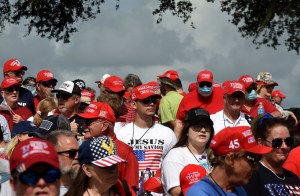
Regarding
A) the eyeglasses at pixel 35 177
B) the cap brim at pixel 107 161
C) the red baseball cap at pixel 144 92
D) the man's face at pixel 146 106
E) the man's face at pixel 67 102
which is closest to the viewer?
the eyeglasses at pixel 35 177

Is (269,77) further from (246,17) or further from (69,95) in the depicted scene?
(246,17)

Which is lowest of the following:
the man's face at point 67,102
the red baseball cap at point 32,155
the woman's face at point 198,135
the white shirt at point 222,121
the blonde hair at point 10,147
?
the red baseball cap at point 32,155

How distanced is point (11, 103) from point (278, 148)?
547 cm

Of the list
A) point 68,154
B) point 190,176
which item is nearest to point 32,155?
point 68,154

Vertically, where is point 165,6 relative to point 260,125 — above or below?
above

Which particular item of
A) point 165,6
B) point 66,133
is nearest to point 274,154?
point 66,133

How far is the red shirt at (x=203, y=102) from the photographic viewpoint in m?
12.1

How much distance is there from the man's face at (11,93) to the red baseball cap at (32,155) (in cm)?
738

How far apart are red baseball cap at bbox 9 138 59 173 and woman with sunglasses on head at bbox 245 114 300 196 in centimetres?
280

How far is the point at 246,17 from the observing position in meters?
26.5

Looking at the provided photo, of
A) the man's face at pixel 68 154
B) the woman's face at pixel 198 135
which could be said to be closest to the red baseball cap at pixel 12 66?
the woman's face at pixel 198 135

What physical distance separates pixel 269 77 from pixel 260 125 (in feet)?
Result: 25.5

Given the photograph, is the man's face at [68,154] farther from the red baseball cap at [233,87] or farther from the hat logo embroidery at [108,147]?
the red baseball cap at [233,87]

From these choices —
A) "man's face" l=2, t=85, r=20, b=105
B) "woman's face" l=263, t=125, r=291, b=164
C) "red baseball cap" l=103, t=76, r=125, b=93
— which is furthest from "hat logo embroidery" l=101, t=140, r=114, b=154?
"man's face" l=2, t=85, r=20, b=105
